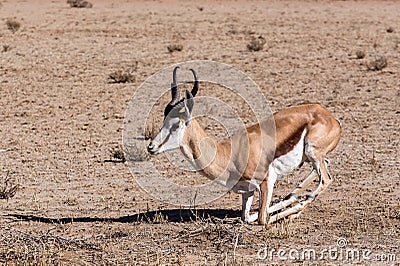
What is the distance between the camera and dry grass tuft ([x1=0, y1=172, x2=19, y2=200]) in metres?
9.19

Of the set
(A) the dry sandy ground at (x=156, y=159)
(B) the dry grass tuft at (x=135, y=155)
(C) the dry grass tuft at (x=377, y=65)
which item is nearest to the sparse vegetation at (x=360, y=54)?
(A) the dry sandy ground at (x=156, y=159)

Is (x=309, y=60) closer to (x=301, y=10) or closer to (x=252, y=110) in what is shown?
(x=252, y=110)

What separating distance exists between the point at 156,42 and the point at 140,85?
662 centimetres

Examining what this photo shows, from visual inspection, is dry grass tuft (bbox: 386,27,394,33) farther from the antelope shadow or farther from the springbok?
the antelope shadow

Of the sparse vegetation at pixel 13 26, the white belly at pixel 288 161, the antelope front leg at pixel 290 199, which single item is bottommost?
the antelope front leg at pixel 290 199

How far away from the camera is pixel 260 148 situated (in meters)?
7.84

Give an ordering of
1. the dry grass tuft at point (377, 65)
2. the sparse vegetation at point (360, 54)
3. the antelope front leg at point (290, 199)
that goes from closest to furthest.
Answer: the antelope front leg at point (290, 199), the dry grass tuft at point (377, 65), the sparse vegetation at point (360, 54)

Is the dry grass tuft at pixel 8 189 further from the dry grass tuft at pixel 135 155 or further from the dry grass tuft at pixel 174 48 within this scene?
the dry grass tuft at pixel 174 48

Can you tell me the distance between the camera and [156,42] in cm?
2352

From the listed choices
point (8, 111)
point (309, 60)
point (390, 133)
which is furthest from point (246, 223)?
point (309, 60)

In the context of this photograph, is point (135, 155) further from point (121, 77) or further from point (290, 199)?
point (121, 77)

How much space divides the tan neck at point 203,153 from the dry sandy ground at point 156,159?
20.0 inches

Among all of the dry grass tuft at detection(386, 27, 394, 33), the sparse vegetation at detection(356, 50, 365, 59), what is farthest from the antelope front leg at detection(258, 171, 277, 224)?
the dry grass tuft at detection(386, 27, 394, 33)

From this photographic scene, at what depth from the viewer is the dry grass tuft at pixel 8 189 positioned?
9.19m
